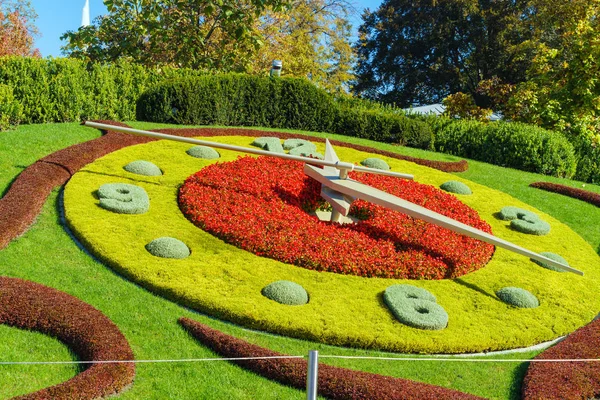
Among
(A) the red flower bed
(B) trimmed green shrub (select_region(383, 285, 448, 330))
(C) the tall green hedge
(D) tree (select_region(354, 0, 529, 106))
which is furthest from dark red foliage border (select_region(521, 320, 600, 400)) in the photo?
(D) tree (select_region(354, 0, 529, 106))

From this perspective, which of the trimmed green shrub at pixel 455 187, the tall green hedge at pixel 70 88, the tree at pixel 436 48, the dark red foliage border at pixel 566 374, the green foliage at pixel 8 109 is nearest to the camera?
the dark red foliage border at pixel 566 374

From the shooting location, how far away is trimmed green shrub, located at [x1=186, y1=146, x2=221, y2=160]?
12922 mm

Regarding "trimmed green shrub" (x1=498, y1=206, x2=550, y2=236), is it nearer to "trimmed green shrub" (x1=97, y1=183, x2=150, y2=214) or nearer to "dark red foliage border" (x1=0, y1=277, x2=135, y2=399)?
"trimmed green shrub" (x1=97, y1=183, x2=150, y2=214)

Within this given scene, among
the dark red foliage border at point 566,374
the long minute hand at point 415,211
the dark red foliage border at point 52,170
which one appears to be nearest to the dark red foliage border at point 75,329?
the dark red foliage border at point 52,170

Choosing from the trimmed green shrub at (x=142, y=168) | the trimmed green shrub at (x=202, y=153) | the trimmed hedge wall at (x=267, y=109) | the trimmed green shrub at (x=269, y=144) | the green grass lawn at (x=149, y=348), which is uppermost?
the trimmed hedge wall at (x=267, y=109)

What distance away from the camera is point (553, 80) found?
25000 millimetres

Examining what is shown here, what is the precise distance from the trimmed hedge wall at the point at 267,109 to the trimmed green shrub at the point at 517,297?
9.66 meters

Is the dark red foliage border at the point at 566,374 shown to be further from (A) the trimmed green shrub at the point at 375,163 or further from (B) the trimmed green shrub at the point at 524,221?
(A) the trimmed green shrub at the point at 375,163

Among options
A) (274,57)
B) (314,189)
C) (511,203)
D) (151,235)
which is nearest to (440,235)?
(314,189)

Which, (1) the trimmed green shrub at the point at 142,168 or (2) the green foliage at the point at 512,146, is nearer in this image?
(1) the trimmed green shrub at the point at 142,168

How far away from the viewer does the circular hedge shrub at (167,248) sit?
8719 millimetres

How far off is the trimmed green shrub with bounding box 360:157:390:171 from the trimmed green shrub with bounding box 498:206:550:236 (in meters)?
2.64

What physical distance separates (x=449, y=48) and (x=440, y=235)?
112 feet

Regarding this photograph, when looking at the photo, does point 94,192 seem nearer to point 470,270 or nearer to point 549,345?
point 470,270
